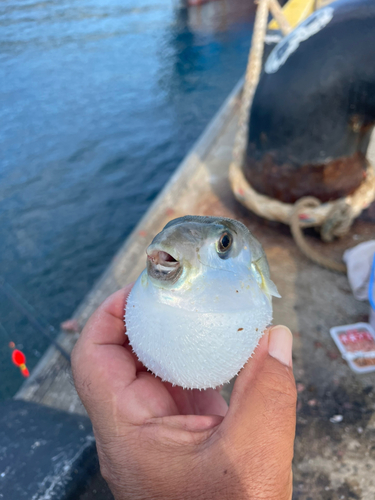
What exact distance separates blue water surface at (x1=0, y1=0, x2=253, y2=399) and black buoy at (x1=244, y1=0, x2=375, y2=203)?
2.63m

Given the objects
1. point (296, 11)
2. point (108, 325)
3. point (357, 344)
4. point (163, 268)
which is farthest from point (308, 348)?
point (296, 11)

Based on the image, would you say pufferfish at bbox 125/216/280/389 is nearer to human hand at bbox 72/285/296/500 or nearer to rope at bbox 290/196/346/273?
human hand at bbox 72/285/296/500

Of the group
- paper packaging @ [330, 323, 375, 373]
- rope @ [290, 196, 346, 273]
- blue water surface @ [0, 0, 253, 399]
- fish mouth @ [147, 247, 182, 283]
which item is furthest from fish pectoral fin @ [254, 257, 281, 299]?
blue water surface @ [0, 0, 253, 399]

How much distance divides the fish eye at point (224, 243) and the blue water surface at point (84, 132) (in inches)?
110

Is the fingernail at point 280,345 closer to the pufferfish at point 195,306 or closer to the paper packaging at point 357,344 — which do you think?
the pufferfish at point 195,306

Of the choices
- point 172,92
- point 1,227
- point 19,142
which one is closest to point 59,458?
point 1,227

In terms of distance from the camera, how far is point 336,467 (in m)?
1.63

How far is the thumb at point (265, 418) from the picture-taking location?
2.98ft

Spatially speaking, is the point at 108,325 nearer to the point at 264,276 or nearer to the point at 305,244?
the point at 264,276

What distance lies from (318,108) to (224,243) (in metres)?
1.81

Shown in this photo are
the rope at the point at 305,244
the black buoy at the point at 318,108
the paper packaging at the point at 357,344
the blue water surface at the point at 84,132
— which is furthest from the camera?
the blue water surface at the point at 84,132

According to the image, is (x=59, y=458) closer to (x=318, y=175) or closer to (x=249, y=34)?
(x=318, y=175)

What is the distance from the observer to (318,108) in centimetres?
230

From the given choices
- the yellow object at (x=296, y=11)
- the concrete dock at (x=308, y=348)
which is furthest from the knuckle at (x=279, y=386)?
the yellow object at (x=296, y=11)
